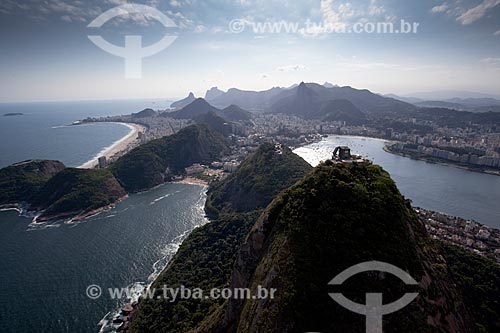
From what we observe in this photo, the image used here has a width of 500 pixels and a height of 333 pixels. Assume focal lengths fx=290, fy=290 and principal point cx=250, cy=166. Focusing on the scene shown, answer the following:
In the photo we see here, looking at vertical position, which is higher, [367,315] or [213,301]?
[367,315]

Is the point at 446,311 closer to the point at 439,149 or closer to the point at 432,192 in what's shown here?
the point at 432,192

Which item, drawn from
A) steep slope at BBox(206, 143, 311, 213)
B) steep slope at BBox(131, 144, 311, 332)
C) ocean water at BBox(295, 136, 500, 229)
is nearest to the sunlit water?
steep slope at BBox(131, 144, 311, 332)

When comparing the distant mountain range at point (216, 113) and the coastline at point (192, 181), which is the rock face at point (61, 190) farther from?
the distant mountain range at point (216, 113)

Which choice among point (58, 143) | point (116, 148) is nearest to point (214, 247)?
point (116, 148)

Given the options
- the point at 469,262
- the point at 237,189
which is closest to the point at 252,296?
the point at 469,262

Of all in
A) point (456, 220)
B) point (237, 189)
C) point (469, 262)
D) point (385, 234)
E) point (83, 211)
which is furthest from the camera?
point (237, 189)

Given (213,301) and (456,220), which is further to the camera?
(456,220)

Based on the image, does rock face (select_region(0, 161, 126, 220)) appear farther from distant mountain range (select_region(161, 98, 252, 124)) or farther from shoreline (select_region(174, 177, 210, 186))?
distant mountain range (select_region(161, 98, 252, 124))
